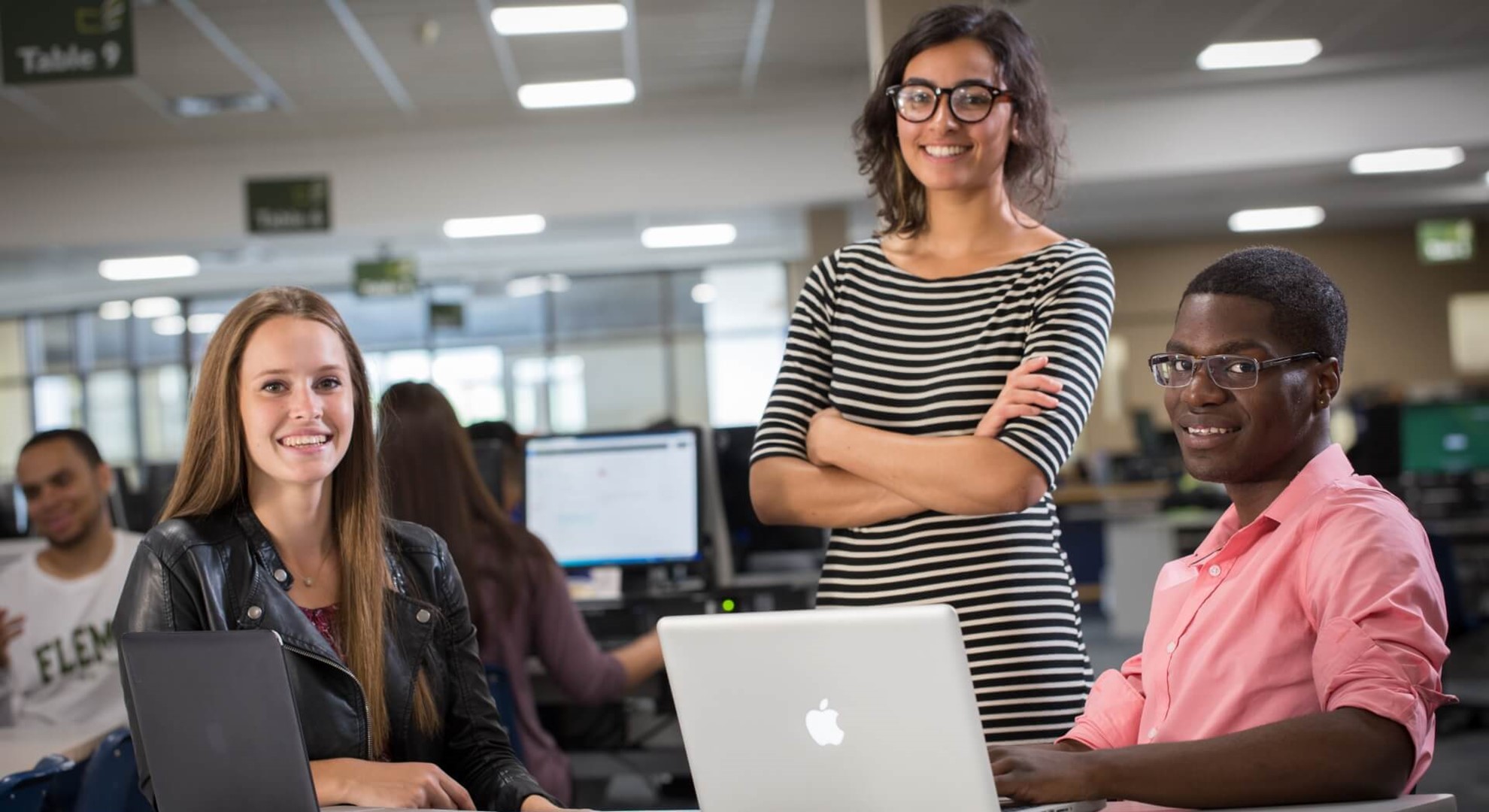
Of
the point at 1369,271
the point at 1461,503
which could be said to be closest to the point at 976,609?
the point at 1461,503

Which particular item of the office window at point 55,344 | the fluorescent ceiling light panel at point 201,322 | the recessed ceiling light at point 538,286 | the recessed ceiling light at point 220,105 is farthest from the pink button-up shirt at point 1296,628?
the office window at point 55,344

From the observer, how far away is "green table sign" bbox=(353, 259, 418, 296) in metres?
11.0

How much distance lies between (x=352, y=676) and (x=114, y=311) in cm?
1451

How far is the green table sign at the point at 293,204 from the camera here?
930 cm

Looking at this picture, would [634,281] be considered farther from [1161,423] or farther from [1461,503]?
[1461,503]

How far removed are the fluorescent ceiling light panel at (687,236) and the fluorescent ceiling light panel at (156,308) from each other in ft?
18.2

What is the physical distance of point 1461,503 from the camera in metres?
7.06

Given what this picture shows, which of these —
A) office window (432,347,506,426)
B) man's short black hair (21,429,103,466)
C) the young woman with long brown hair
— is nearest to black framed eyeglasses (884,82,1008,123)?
the young woman with long brown hair

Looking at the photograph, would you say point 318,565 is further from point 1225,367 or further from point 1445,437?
point 1445,437

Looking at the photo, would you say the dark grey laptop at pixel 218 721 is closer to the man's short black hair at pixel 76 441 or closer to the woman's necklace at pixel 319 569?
the woman's necklace at pixel 319 569

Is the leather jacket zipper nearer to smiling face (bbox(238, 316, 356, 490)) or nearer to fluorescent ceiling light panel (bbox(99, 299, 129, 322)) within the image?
smiling face (bbox(238, 316, 356, 490))

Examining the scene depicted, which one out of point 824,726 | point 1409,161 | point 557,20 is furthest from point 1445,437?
point 824,726

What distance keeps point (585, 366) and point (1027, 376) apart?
43.3ft

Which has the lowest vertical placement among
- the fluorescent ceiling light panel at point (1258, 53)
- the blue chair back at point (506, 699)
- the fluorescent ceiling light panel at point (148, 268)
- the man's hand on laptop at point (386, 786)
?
the blue chair back at point (506, 699)
